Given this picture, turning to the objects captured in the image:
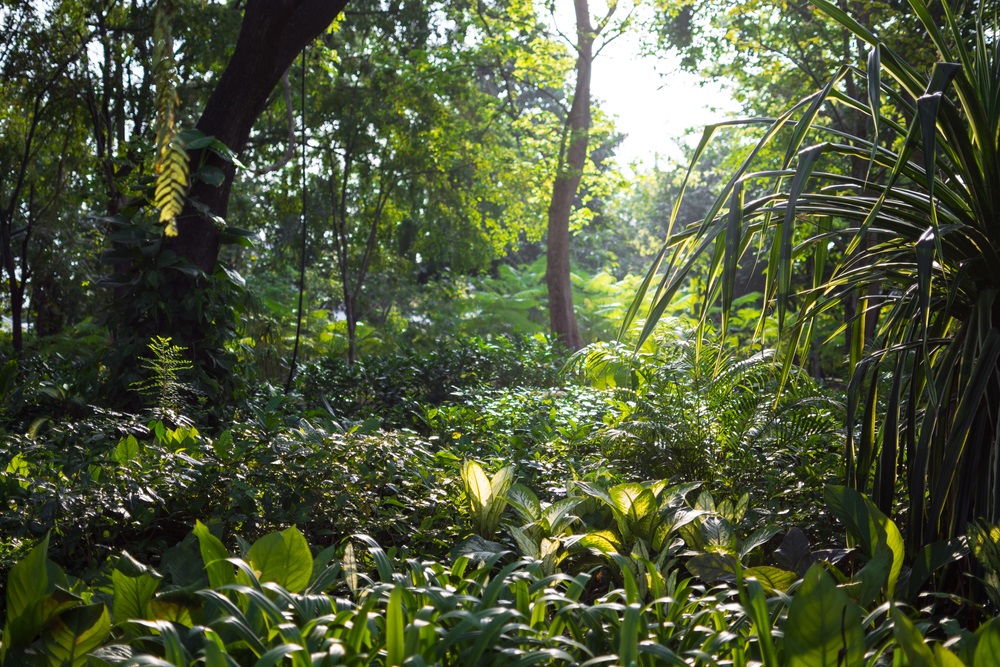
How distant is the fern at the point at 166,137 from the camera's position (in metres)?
1.52

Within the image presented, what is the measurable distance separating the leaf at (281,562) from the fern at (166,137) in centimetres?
80

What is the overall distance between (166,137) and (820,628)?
1.56m

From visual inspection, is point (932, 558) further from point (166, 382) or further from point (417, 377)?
point (417, 377)

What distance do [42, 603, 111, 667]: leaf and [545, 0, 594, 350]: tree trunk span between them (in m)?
9.30

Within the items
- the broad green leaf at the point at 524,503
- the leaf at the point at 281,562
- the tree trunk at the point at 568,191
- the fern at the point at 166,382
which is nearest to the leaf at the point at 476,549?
the broad green leaf at the point at 524,503

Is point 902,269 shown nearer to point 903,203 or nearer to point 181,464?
point 903,203

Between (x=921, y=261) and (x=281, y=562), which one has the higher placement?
(x=921, y=261)

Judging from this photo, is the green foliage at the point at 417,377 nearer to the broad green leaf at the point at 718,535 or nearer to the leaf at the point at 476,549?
the leaf at the point at 476,549

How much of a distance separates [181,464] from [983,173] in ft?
8.93

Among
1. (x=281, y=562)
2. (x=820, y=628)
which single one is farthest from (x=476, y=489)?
(x=820, y=628)

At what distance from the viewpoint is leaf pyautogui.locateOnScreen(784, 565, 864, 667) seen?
147 cm

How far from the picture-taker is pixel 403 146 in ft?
33.0

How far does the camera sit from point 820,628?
148 cm

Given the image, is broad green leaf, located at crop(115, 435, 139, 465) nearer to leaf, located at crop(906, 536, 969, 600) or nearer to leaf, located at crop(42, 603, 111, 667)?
leaf, located at crop(42, 603, 111, 667)
